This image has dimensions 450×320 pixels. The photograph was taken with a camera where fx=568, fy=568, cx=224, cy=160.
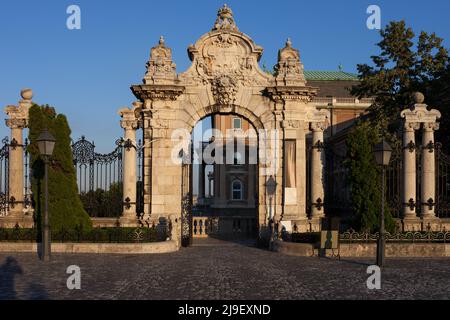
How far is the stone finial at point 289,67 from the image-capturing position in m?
22.6

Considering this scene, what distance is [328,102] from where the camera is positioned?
65.9 metres

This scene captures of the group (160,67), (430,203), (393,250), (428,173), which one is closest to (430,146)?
(428,173)

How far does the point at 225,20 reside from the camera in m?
22.9

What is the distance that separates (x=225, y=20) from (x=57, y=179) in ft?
29.9

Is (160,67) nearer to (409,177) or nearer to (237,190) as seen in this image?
(409,177)

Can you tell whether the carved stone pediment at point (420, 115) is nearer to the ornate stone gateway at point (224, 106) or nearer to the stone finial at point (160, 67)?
the ornate stone gateway at point (224, 106)

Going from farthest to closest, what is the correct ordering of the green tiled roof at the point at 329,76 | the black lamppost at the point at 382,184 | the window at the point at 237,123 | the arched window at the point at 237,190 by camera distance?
the green tiled roof at the point at 329,76 → the window at the point at 237,123 → the arched window at the point at 237,190 → the black lamppost at the point at 382,184

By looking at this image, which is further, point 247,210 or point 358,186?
point 247,210

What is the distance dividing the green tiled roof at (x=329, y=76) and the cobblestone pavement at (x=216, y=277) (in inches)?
2181

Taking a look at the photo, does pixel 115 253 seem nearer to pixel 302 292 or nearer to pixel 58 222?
pixel 58 222

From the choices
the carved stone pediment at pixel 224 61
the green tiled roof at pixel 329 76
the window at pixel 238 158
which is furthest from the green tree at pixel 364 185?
the green tiled roof at pixel 329 76

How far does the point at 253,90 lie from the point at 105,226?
26.1 feet

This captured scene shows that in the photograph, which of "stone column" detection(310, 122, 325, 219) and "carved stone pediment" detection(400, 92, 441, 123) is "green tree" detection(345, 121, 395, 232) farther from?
"carved stone pediment" detection(400, 92, 441, 123)
